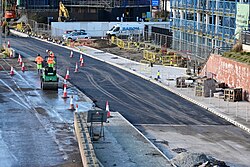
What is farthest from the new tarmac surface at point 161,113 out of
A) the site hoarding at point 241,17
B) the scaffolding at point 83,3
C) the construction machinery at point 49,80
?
the scaffolding at point 83,3

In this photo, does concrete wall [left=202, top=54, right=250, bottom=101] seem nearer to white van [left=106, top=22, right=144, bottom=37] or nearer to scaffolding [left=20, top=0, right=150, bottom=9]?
white van [left=106, top=22, right=144, bottom=37]

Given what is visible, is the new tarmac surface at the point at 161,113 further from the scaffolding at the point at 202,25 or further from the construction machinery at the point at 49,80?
the scaffolding at the point at 202,25

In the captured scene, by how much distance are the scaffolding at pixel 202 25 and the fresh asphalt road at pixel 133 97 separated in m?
10.3

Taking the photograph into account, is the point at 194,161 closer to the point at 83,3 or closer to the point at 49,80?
the point at 49,80

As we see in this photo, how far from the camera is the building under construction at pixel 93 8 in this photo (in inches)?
3873

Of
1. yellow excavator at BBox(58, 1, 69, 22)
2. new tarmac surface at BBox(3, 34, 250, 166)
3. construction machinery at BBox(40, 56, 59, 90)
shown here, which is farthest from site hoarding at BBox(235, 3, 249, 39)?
yellow excavator at BBox(58, 1, 69, 22)

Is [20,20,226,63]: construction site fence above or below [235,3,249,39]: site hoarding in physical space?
below

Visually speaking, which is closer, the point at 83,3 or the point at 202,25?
the point at 202,25

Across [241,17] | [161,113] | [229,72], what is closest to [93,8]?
[241,17]

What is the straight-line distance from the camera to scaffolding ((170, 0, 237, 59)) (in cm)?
5353

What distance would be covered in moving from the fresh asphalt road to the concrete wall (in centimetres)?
388

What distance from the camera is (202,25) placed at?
2347 inches

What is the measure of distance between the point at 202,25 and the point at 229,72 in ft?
66.3

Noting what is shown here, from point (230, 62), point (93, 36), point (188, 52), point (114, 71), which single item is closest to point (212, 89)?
point (230, 62)
